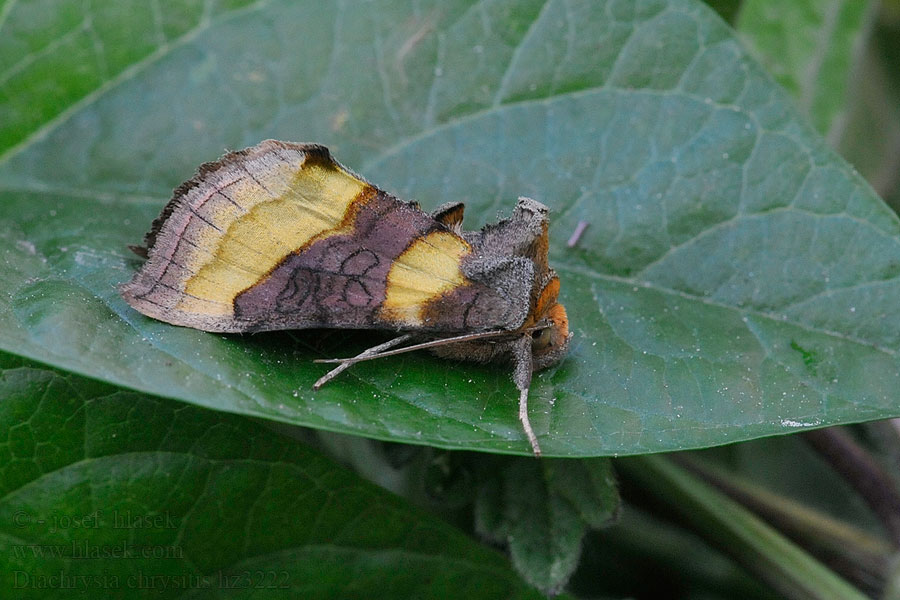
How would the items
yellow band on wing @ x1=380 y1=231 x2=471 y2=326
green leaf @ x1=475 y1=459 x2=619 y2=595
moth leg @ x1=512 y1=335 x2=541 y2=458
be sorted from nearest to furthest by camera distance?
moth leg @ x1=512 y1=335 x2=541 y2=458 < yellow band on wing @ x1=380 y1=231 x2=471 y2=326 < green leaf @ x1=475 y1=459 x2=619 y2=595

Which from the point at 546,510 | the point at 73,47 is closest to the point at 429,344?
the point at 546,510

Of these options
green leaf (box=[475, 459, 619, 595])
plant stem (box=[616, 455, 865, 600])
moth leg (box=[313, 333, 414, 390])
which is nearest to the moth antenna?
moth leg (box=[313, 333, 414, 390])

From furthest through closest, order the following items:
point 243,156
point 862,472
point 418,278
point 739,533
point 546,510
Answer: point 862,472 < point 739,533 < point 546,510 < point 418,278 < point 243,156

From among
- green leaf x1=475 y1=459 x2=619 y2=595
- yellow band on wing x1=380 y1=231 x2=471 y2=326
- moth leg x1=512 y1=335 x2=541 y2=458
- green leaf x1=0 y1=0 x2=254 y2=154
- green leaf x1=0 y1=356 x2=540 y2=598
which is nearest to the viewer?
green leaf x1=0 y1=356 x2=540 y2=598

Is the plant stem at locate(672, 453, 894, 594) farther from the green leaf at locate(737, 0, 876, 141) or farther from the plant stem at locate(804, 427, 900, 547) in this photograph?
the green leaf at locate(737, 0, 876, 141)

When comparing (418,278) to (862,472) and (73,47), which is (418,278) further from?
(862,472)

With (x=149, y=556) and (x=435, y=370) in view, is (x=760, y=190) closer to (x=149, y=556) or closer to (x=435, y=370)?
(x=435, y=370)
